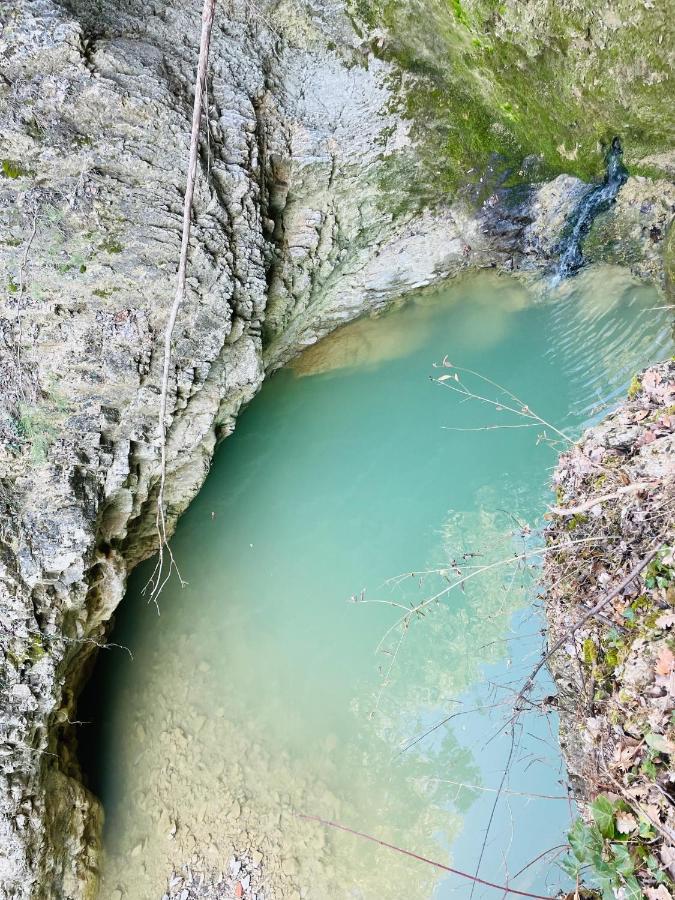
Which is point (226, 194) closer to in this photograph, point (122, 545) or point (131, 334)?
point (131, 334)

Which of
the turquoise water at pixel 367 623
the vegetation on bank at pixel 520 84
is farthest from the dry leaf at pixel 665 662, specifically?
the vegetation on bank at pixel 520 84

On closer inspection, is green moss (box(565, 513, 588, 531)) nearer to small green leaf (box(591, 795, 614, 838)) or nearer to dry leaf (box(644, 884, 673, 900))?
small green leaf (box(591, 795, 614, 838))

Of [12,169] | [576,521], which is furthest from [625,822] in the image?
[12,169]

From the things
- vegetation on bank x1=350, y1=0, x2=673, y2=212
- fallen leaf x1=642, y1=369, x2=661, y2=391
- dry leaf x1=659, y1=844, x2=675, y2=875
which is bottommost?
dry leaf x1=659, y1=844, x2=675, y2=875

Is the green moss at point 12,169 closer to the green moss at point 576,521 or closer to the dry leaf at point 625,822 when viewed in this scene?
the green moss at point 576,521

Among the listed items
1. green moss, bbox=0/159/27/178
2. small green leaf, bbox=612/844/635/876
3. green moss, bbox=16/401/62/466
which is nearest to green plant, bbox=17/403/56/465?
green moss, bbox=16/401/62/466

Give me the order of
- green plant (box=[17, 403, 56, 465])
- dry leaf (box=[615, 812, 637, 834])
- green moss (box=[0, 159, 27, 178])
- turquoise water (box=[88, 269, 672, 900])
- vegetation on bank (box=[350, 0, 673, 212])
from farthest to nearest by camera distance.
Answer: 1. turquoise water (box=[88, 269, 672, 900])
2. vegetation on bank (box=[350, 0, 673, 212])
3. green plant (box=[17, 403, 56, 465])
4. green moss (box=[0, 159, 27, 178])
5. dry leaf (box=[615, 812, 637, 834])

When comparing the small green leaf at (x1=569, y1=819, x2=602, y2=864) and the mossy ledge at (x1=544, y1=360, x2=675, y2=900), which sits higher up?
the mossy ledge at (x1=544, y1=360, x2=675, y2=900)

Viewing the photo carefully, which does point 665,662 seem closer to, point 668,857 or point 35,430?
point 668,857
